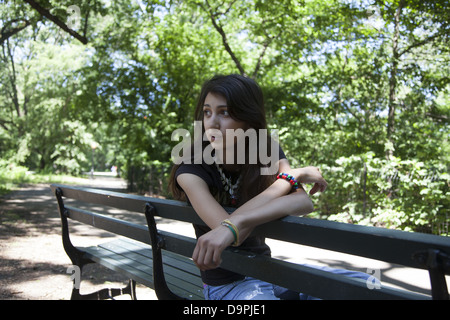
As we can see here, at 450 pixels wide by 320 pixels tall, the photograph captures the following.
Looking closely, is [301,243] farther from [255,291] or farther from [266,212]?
[255,291]

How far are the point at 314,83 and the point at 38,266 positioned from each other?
7539mm

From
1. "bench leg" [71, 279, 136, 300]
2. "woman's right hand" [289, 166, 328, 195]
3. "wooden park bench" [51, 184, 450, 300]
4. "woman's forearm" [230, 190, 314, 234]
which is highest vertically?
"woman's right hand" [289, 166, 328, 195]

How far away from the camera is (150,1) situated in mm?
10438

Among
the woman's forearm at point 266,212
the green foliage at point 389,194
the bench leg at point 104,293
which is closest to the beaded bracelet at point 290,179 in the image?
the woman's forearm at point 266,212

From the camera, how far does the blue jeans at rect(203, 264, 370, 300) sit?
5.32 feet

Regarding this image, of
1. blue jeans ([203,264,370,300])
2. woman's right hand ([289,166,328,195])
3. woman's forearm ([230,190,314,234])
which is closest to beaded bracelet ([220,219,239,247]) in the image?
woman's forearm ([230,190,314,234])

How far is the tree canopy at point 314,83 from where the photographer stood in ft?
24.0

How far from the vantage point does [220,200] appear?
1.85 meters

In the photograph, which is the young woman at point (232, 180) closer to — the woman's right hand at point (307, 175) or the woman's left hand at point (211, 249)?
the woman's right hand at point (307, 175)

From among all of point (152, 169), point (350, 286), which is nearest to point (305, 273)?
point (350, 286)

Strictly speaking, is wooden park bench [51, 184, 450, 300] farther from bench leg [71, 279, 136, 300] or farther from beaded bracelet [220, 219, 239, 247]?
bench leg [71, 279, 136, 300]

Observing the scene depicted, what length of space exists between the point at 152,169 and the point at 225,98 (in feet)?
46.5

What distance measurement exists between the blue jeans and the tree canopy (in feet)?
17.1

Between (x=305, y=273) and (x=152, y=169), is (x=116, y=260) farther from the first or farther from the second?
(x=152, y=169)
